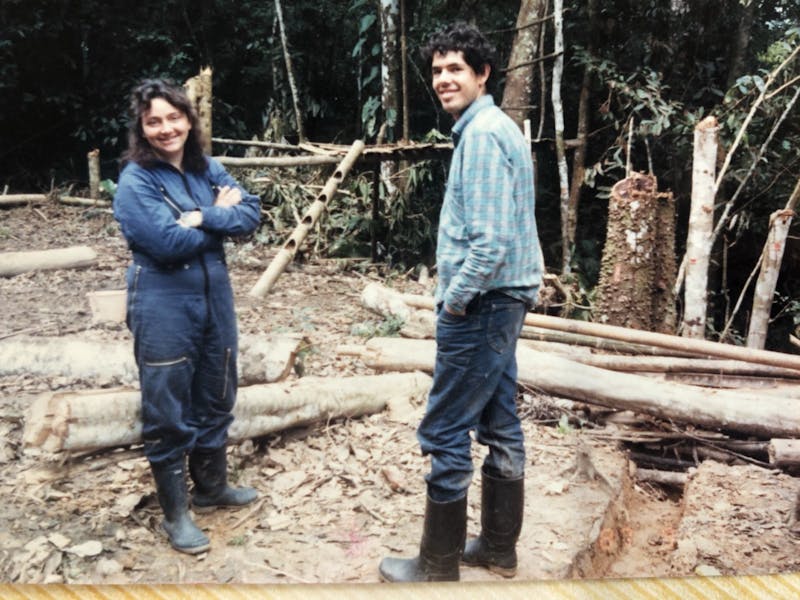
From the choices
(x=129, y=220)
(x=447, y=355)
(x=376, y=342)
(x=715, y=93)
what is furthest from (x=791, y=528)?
(x=129, y=220)

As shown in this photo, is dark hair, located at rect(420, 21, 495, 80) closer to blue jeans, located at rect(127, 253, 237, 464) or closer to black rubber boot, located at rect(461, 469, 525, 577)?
blue jeans, located at rect(127, 253, 237, 464)

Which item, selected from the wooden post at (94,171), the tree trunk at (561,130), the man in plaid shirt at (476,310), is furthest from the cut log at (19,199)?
the tree trunk at (561,130)

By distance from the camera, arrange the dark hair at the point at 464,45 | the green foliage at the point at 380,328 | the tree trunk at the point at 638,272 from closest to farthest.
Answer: the dark hair at the point at 464,45
the green foliage at the point at 380,328
the tree trunk at the point at 638,272

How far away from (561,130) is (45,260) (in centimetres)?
A: 180

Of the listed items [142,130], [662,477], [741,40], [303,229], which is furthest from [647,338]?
[142,130]

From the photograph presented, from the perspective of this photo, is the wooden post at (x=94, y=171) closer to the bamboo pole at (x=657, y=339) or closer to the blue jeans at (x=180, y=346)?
the blue jeans at (x=180, y=346)

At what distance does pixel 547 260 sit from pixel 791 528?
55.1 inches

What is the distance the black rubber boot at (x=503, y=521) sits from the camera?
6.37 feet

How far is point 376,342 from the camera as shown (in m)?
3.09

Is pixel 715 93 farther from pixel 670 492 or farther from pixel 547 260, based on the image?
pixel 670 492

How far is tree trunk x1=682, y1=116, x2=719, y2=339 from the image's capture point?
2.76m

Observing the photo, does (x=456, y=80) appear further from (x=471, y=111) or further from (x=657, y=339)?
(x=657, y=339)

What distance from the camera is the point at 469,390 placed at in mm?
1804

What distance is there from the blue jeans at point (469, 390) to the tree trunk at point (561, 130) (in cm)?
89
